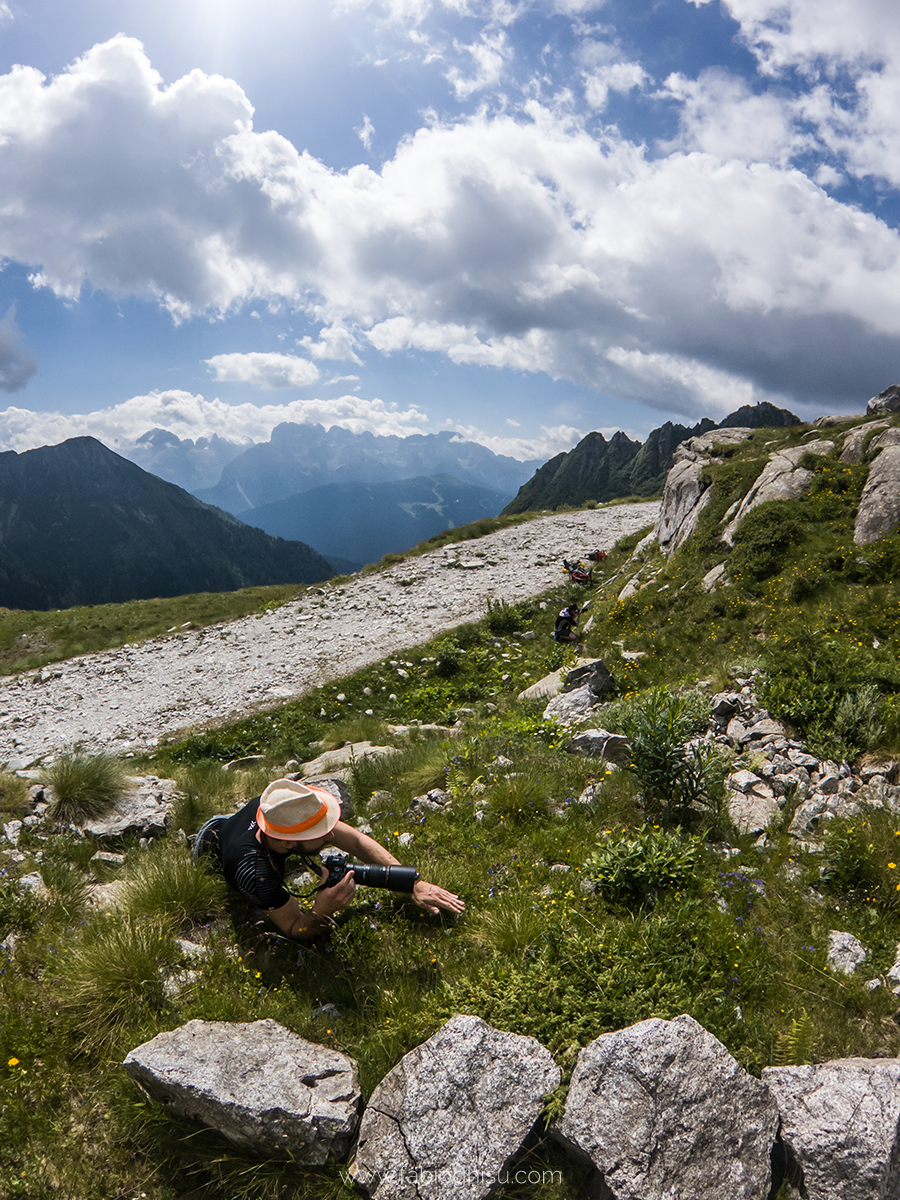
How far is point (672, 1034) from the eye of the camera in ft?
12.2

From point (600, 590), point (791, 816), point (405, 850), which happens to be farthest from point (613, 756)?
point (600, 590)

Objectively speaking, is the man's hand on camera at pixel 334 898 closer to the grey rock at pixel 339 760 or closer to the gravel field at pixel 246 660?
the grey rock at pixel 339 760

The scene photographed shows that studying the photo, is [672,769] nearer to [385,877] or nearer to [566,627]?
[385,877]

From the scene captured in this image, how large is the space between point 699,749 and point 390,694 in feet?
36.2

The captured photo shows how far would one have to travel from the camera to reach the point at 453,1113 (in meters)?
3.52

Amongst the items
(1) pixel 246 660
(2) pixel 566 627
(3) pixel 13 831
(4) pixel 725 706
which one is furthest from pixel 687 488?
(3) pixel 13 831

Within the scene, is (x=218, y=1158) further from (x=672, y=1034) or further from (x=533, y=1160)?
(x=672, y=1034)

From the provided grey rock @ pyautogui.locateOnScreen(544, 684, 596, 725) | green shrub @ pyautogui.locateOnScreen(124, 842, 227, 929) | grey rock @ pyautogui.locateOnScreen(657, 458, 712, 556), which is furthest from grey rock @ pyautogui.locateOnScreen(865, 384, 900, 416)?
green shrub @ pyautogui.locateOnScreen(124, 842, 227, 929)

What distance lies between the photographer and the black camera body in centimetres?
525

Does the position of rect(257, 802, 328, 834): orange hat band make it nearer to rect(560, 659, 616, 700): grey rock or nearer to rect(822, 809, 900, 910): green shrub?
rect(822, 809, 900, 910): green shrub

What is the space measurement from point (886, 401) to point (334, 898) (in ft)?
95.2

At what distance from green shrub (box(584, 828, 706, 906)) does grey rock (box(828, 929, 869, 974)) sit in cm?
120

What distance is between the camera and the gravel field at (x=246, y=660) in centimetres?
1603

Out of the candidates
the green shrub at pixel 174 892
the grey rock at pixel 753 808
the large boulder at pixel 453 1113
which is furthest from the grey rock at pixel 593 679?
the large boulder at pixel 453 1113
